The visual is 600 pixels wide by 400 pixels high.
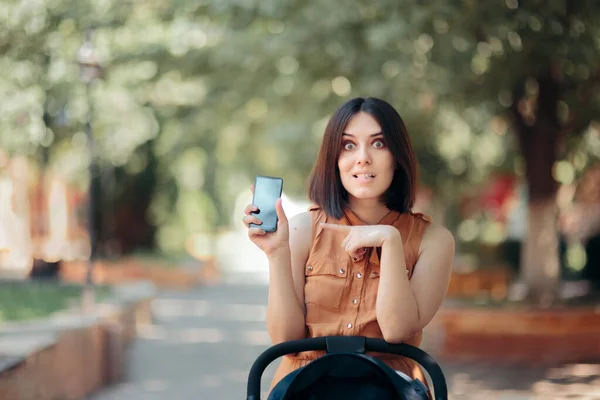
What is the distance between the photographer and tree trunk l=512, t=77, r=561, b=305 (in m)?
11.1

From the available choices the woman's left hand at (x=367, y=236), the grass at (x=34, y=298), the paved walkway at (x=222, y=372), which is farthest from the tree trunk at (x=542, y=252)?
the woman's left hand at (x=367, y=236)

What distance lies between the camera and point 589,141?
51.5 feet

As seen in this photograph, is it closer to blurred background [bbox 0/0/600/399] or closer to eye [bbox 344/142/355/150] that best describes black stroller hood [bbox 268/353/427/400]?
eye [bbox 344/142/355/150]

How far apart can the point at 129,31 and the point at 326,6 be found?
3891 mm

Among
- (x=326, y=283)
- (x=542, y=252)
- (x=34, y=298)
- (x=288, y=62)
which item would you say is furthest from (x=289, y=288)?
(x=34, y=298)

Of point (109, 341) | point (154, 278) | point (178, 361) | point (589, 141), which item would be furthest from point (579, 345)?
point (154, 278)

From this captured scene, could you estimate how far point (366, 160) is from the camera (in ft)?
8.55

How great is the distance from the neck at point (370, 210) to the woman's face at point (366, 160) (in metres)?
0.08

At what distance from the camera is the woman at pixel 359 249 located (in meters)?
2.46

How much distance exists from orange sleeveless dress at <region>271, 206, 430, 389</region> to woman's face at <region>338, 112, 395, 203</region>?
0.16 m

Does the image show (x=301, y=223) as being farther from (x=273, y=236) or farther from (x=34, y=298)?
(x=34, y=298)

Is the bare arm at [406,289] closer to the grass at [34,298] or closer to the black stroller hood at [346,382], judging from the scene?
the black stroller hood at [346,382]

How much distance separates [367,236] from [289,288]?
0.28m

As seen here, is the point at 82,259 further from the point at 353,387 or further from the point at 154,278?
the point at 353,387
